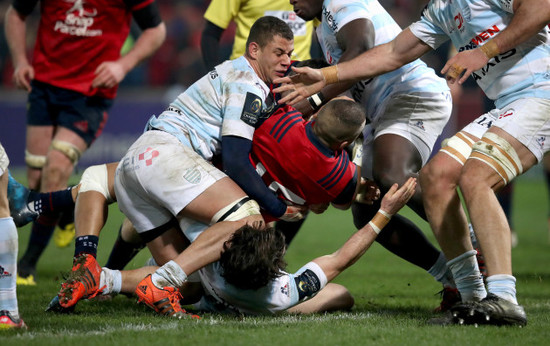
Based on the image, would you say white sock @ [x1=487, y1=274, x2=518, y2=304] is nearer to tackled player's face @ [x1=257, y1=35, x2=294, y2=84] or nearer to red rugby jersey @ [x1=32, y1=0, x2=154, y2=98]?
tackled player's face @ [x1=257, y1=35, x2=294, y2=84]

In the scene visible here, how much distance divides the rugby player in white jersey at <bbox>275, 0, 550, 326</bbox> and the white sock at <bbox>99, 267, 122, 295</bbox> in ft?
4.91

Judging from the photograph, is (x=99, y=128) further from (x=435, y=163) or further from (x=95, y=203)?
(x=435, y=163)

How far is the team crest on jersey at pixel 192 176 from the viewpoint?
4684 millimetres

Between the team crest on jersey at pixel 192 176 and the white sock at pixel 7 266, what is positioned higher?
the team crest on jersey at pixel 192 176

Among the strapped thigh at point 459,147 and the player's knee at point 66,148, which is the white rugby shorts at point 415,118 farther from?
the player's knee at point 66,148

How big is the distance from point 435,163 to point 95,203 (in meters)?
2.17

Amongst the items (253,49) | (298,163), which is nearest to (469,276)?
(298,163)

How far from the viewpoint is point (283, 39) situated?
17.1ft

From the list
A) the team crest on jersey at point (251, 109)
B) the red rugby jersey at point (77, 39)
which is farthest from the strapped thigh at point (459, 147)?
the red rugby jersey at point (77, 39)

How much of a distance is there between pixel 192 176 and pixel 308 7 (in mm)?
1762

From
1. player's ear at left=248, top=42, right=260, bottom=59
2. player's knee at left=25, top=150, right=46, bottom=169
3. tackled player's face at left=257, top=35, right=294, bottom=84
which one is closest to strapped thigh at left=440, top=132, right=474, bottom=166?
tackled player's face at left=257, top=35, right=294, bottom=84

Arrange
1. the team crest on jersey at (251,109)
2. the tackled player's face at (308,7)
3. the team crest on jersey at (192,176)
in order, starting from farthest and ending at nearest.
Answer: the tackled player's face at (308,7), the team crest on jersey at (251,109), the team crest on jersey at (192,176)

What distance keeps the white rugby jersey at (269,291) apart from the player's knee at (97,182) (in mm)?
963

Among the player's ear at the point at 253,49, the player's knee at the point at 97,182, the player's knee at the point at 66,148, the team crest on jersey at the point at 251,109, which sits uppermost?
the player's ear at the point at 253,49
